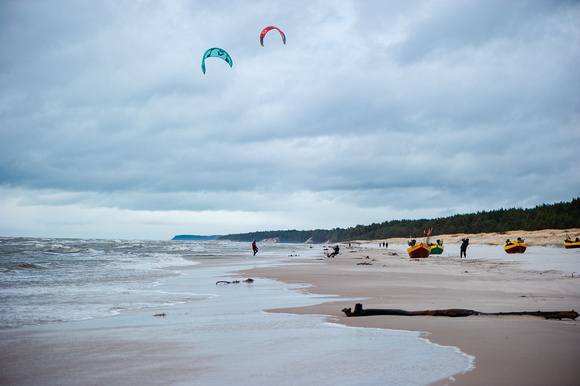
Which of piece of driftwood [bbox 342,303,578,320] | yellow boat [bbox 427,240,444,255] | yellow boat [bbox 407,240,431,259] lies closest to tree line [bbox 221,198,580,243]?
yellow boat [bbox 427,240,444,255]

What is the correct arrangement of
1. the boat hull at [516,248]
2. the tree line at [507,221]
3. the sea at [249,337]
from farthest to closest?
the tree line at [507,221] < the boat hull at [516,248] < the sea at [249,337]

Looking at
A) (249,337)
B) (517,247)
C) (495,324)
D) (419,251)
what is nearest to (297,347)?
(249,337)

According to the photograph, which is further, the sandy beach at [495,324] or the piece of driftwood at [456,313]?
the piece of driftwood at [456,313]

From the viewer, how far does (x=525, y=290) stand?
35.7 ft

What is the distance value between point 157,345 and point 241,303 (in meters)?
4.19

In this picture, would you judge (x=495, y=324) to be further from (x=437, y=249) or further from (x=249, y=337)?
(x=437, y=249)

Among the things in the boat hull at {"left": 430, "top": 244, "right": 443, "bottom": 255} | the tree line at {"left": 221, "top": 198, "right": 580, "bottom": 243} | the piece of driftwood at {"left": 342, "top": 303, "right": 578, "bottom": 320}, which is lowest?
the boat hull at {"left": 430, "top": 244, "right": 443, "bottom": 255}

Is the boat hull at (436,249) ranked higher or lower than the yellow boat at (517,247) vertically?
lower

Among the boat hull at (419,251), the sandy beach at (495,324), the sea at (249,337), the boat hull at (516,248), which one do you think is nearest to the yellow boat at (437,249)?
the boat hull at (516,248)

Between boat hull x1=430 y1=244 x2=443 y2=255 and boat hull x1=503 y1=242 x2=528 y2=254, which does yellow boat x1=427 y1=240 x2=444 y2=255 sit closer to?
boat hull x1=430 y1=244 x2=443 y2=255

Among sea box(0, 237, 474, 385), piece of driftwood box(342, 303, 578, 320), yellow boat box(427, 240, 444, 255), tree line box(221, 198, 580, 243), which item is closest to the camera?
sea box(0, 237, 474, 385)

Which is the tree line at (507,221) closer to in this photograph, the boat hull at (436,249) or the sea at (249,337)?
the boat hull at (436,249)

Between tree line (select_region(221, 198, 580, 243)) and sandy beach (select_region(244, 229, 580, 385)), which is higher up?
tree line (select_region(221, 198, 580, 243))

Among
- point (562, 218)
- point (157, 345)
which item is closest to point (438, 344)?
point (157, 345)
